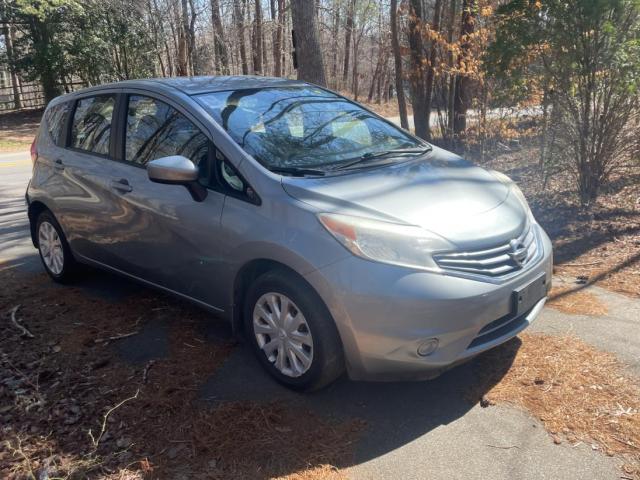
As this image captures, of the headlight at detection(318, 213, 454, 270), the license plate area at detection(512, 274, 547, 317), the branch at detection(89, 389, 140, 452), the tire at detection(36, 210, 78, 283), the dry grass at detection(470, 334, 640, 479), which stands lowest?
the dry grass at detection(470, 334, 640, 479)

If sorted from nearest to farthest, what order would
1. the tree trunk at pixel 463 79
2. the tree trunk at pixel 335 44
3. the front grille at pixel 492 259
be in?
1. the front grille at pixel 492 259
2. the tree trunk at pixel 463 79
3. the tree trunk at pixel 335 44

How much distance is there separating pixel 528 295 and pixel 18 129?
73.9ft

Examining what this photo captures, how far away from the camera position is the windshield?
3816 millimetres

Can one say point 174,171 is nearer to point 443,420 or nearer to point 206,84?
point 206,84

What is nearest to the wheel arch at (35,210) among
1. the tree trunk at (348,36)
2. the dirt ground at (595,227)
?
the dirt ground at (595,227)

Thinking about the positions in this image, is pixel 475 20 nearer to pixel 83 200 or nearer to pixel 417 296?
pixel 83 200

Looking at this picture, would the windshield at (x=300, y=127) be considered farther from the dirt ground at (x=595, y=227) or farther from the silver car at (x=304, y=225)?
the dirt ground at (x=595, y=227)

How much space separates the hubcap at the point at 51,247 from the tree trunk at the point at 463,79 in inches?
241

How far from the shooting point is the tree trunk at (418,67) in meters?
10.3

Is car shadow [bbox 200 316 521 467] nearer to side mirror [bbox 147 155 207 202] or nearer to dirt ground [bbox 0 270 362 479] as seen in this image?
dirt ground [bbox 0 270 362 479]

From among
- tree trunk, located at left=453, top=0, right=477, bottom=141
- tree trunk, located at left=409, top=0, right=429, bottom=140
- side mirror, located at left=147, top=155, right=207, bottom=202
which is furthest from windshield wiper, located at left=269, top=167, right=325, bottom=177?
tree trunk, located at left=409, top=0, right=429, bottom=140

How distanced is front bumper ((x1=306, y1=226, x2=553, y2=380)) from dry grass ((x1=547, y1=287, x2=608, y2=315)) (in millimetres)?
1611

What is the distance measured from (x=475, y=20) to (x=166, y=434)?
7.92 m

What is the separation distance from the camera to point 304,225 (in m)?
3.23
